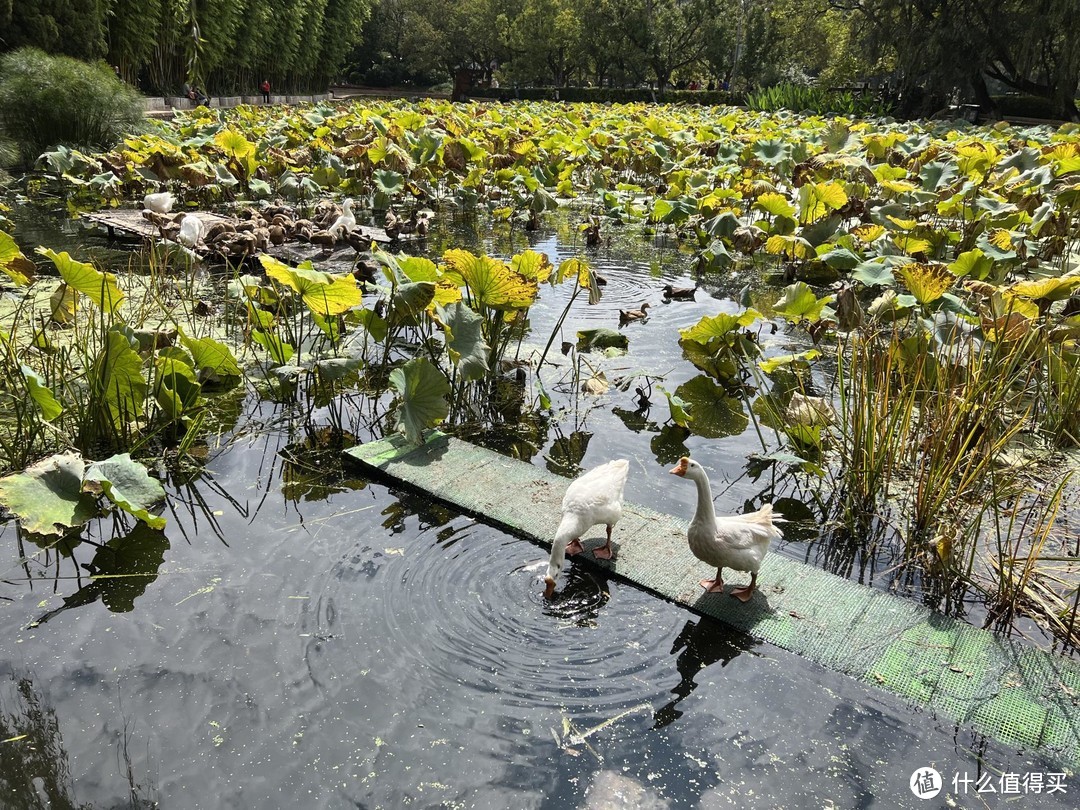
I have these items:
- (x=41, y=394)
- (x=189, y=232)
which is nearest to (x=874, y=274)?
(x=41, y=394)

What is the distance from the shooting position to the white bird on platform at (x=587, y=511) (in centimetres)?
210

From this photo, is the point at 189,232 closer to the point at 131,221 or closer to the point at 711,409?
the point at 131,221

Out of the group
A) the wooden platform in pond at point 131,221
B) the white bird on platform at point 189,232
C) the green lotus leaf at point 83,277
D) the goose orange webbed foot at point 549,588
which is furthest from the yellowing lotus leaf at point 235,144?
the goose orange webbed foot at point 549,588

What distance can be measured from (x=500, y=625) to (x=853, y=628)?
0.93 metres

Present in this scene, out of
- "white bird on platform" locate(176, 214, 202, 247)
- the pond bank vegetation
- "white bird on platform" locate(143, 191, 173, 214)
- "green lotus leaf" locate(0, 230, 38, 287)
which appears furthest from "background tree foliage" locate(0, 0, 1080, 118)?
"green lotus leaf" locate(0, 230, 38, 287)

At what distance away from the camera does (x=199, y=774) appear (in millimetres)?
Result: 1615

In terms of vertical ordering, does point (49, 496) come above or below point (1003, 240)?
below

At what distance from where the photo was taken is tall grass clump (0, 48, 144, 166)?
28.0 ft

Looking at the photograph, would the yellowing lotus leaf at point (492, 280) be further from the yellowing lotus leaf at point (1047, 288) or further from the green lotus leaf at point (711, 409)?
the yellowing lotus leaf at point (1047, 288)

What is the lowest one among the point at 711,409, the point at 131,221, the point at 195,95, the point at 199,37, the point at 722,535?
the point at 711,409

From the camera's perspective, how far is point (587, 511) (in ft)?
7.12

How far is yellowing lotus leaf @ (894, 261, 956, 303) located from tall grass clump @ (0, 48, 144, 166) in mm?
9257

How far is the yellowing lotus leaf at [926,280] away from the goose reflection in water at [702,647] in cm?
207

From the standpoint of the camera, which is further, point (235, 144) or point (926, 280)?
point (235, 144)
